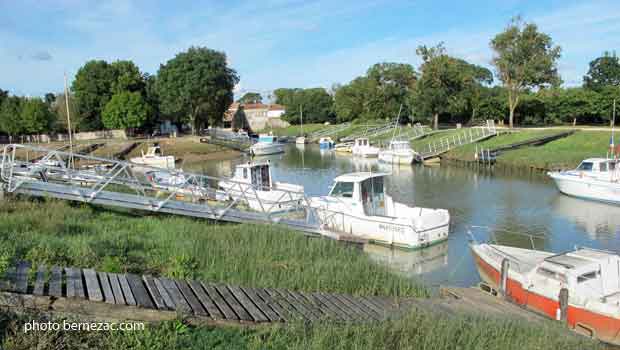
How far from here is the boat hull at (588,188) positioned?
25438 millimetres

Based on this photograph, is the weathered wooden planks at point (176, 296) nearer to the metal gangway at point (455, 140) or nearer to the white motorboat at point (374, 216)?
the white motorboat at point (374, 216)

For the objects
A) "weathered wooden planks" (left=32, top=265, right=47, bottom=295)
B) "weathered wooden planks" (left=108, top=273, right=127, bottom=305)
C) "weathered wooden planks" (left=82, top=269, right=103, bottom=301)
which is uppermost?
"weathered wooden planks" (left=32, top=265, right=47, bottom=295)

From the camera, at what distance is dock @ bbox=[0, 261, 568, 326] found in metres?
5.82

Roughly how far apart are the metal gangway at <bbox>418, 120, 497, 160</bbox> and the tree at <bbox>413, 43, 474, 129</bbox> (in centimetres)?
710

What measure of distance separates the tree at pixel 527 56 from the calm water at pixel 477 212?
765 inches

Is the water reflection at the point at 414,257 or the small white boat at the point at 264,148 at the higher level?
the small white boat at the point at 264,148

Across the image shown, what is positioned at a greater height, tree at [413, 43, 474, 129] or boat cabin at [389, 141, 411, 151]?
tree at [413, 43, 474, 129]

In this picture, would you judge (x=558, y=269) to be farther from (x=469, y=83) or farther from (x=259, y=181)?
(x=469, y=83)

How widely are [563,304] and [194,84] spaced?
64.9m

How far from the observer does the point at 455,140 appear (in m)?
52.5

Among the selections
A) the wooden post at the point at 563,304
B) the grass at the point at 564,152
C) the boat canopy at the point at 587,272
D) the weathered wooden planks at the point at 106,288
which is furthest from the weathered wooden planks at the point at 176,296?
the grass at the point at 564,152

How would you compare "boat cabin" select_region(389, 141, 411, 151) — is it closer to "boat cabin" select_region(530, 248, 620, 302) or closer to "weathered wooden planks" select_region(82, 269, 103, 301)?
"boat cabin" select_region(530, 248, 620, 302)

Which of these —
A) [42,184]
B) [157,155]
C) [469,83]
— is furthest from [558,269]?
[469,83]

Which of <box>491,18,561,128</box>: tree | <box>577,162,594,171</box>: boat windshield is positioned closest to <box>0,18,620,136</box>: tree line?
<box>491,18,561,128</box>: tree
